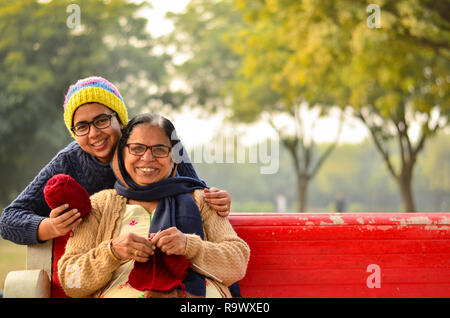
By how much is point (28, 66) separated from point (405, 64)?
11441 mm

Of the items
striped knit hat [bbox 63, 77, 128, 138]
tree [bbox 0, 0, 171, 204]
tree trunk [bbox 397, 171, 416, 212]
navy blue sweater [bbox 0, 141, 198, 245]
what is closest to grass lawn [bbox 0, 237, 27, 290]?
tree [bbox 0, 0, 171, 204]

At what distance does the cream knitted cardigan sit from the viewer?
2574mm

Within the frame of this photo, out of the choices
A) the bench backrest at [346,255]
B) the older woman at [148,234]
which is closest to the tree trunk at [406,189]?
the bench backrest at [346,255]

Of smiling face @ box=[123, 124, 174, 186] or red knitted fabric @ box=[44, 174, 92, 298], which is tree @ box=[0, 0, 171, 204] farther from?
red knitted fabric @ box=[44, 174, 92, 298]

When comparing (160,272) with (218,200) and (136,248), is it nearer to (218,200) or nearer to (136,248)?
(136,248)

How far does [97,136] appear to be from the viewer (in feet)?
10.0

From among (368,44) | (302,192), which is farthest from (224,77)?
(368,44)

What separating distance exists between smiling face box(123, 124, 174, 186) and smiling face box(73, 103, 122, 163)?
0.85ft

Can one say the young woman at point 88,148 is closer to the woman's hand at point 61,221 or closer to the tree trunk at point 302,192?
the woman's hand at point 61,221

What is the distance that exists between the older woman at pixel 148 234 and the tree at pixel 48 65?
14.3m

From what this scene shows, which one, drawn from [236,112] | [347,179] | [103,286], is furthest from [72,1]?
[347,179]

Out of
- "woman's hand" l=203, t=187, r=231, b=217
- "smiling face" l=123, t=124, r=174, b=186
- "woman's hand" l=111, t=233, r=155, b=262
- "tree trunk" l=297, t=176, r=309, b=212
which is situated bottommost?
"tree trunk" l=297, t=176, r=309, b=212

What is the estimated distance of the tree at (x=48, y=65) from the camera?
16.1 metres

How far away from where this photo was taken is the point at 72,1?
56.5 feet
